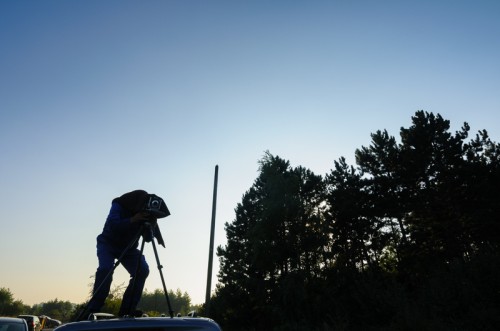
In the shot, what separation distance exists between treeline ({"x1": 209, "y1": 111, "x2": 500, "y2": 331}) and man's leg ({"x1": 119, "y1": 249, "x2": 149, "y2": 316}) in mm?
20451

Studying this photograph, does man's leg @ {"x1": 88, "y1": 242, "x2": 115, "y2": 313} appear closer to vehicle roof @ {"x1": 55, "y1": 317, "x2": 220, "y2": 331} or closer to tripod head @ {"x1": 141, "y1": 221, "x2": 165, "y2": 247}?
tripod head @ {"x1": 141, "y1": 221, "x2": 165, "y2": 247}

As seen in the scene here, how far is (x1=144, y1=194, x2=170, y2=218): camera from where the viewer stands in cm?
320

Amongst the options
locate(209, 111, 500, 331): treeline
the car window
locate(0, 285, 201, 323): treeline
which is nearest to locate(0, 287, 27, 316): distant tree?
locate(0, 285, 201, 323): treeline

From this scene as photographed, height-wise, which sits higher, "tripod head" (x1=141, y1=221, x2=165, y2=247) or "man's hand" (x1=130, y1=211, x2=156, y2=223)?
"man's hand" (x1=130, y1=211, x2=156, y2=223)

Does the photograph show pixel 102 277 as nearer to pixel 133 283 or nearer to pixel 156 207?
pixel 133 283

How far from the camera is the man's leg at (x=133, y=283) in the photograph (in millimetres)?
3184

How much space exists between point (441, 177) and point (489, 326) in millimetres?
14736

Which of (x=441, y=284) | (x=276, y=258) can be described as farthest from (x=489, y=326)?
(x=276, y=258)

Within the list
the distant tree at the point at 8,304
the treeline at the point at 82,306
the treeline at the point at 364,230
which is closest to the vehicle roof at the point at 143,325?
the treeline at the point at 82,306

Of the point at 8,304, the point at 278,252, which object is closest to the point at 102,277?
the point at 278,252

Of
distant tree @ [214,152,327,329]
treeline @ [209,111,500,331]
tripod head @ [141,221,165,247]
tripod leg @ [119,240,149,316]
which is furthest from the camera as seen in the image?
distant tree @ [214,152,327,329]

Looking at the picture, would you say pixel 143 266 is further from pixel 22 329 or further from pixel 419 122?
pixel 419 122

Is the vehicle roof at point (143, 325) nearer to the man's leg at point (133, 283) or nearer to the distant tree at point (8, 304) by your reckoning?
the man's leg at point (133, 283)

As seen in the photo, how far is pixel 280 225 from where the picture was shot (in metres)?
29.3
